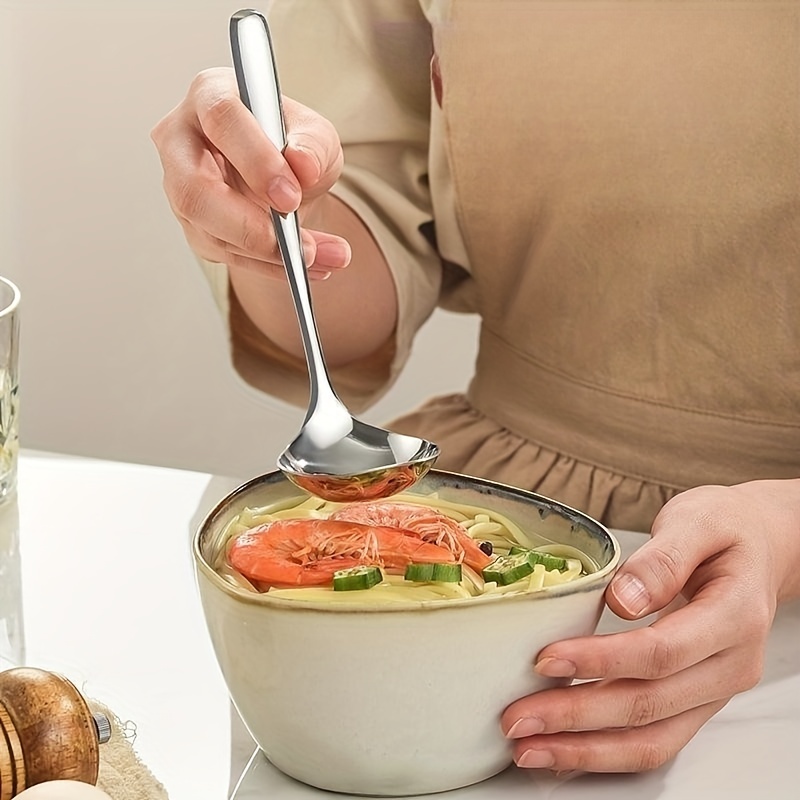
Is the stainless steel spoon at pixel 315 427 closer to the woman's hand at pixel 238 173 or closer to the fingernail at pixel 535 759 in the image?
the woman's hand at pixel 238 173

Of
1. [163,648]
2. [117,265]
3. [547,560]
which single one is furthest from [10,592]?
[117,265]

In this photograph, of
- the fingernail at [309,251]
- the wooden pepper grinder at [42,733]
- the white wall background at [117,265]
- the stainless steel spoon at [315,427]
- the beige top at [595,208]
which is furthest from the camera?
the white wall background at [117,265]

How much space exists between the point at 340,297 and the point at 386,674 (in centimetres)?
52

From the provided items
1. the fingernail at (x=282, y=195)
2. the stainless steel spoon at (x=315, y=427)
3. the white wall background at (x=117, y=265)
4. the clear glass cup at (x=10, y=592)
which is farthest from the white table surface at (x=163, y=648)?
the white wall background at (x=117, y=265)


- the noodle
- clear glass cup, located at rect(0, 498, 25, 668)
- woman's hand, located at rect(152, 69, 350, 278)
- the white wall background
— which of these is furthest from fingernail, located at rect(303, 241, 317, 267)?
the white wall background

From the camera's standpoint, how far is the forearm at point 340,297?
91cm

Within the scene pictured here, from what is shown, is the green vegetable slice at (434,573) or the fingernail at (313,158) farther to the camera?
the fingernail at (313,158)

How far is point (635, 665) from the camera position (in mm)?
468

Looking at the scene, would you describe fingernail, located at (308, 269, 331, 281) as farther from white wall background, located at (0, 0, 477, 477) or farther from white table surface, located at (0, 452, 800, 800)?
A: white wall background, located at (0, 0, 477, 477)

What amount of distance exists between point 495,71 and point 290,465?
433 mm

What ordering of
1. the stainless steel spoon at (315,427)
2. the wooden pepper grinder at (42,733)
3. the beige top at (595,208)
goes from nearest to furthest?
the wooden pepper grinder at (42,733), the stainless steel spoon at (315,427), the beige top at (595,208)

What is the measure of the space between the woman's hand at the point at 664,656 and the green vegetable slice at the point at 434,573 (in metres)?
0.04

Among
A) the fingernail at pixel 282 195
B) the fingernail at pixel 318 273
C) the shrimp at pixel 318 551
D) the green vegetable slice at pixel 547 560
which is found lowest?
the green vegetable slice at pixel 547 560

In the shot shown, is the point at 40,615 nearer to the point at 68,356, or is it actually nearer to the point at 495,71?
the point at 495,71
